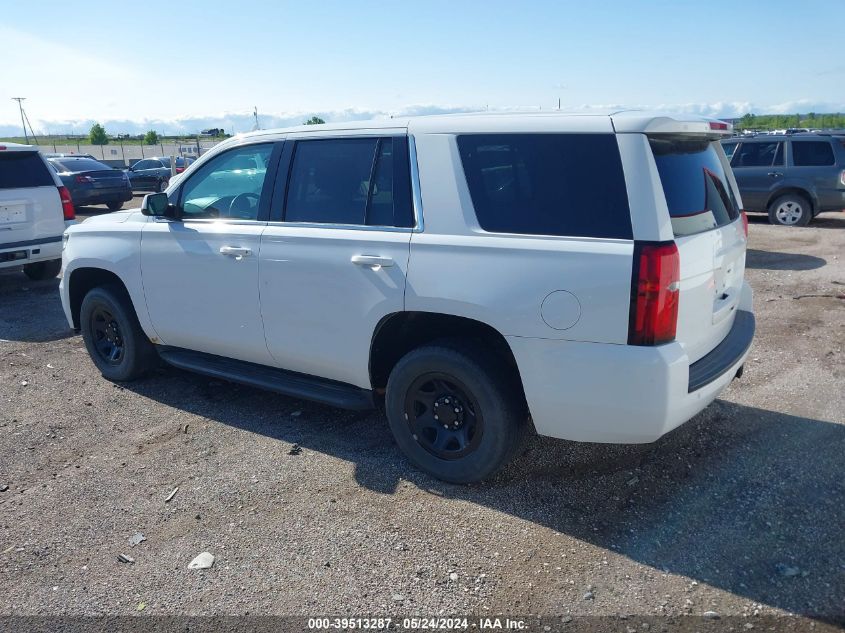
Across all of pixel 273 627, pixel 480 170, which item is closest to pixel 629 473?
pixel 480 170

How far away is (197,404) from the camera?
543 centimetres

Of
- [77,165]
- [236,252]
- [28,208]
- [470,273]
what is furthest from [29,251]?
[77,165]

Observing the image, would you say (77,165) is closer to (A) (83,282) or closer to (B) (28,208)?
(B) (28,208)

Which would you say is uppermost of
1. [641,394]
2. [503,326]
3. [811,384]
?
[503,326]

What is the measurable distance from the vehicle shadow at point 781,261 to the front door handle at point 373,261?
24.2 ft

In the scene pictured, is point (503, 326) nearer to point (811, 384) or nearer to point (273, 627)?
point (273, 627)

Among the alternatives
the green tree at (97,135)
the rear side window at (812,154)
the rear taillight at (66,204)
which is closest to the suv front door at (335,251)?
the rear taillight at (66,204)

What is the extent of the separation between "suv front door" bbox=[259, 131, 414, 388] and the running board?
0.29 ft

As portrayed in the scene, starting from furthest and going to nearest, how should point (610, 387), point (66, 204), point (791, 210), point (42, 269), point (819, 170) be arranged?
point (791, 210) → point (819, 170) → point (42, 269) → point (66, 204) → point (610, 387)

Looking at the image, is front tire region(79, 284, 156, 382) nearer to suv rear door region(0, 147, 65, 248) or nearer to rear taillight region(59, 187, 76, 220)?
suv rear door region(0, 147, 65, 248)

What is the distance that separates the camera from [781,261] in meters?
10.3

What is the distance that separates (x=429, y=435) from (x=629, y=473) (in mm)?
1173

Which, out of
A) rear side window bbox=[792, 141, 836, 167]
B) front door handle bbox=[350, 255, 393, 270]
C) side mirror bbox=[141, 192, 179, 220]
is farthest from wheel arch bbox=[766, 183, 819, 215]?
side mirror bbox=[141, 192, 179, 220]

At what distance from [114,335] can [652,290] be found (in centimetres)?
440
